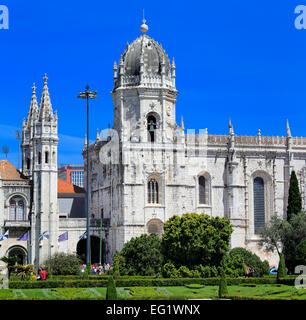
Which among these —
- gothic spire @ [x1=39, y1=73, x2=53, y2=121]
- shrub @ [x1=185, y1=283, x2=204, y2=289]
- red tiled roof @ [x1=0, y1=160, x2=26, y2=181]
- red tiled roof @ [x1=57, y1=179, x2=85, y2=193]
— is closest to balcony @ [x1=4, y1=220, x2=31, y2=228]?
red tiled roof @ [x1=0, y1=160, x2=26, y2=181]

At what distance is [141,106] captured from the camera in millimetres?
73438

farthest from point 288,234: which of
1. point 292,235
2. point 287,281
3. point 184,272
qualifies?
point 287,281

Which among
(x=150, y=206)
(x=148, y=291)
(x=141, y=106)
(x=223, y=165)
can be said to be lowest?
(x=148, y=291)

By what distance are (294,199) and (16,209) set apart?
30446 mm

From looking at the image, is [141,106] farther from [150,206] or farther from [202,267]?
[202,267]

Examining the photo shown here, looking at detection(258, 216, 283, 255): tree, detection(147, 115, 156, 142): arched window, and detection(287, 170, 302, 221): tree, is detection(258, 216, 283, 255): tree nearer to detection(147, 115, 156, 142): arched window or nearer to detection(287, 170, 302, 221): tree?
detection(287, 170, 302, 221): tree

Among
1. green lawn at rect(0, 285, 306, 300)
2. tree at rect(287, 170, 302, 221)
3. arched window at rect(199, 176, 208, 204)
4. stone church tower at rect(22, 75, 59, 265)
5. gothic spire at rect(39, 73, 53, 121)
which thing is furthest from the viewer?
arched window at rect(199, 176, 208, 204)

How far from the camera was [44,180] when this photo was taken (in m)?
71.8

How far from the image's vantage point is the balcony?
70463 millimetres

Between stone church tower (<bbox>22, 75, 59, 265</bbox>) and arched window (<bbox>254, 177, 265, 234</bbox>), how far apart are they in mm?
23275

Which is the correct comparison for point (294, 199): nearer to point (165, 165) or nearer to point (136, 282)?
point (165, 165)

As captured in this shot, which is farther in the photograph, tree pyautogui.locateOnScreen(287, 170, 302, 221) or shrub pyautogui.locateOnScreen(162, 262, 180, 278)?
tree pyautogui.locateOnScreen(287, 170, 302, 221)
